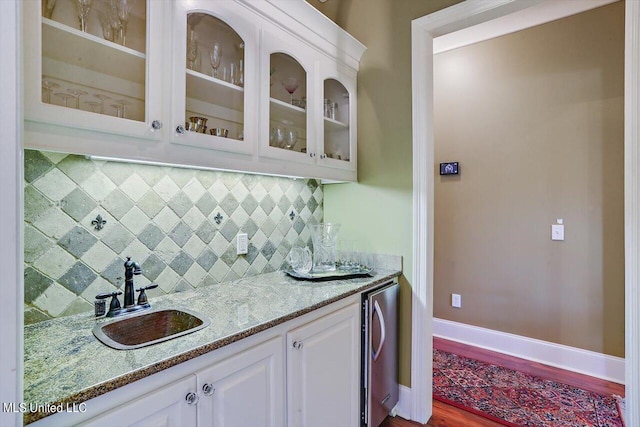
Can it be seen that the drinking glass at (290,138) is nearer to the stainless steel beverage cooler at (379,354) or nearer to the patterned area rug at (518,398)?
the stainless steel beverage cooler at (379,354)

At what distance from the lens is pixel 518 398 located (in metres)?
2.16

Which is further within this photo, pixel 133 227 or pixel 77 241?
pixel 133 227

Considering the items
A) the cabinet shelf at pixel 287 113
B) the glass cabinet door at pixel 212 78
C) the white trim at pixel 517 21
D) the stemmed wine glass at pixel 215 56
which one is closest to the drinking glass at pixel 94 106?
the glass cabinet door at pixel 212 78

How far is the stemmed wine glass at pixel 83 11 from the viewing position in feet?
3.37

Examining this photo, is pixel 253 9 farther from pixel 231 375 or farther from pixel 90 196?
pixel 231 375

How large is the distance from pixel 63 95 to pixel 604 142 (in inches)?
130

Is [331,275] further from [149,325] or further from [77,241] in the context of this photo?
[77,241]

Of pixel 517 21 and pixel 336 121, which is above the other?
pixel 517 21

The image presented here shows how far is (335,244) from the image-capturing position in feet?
7.09

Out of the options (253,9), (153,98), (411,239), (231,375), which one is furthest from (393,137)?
(231,375)

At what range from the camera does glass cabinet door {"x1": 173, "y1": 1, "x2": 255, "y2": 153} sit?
1218 mm

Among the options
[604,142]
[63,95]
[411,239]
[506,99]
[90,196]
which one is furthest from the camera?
[506,99]

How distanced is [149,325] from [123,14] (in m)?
1.16

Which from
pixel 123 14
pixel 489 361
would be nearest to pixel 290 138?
pixel 123 14
